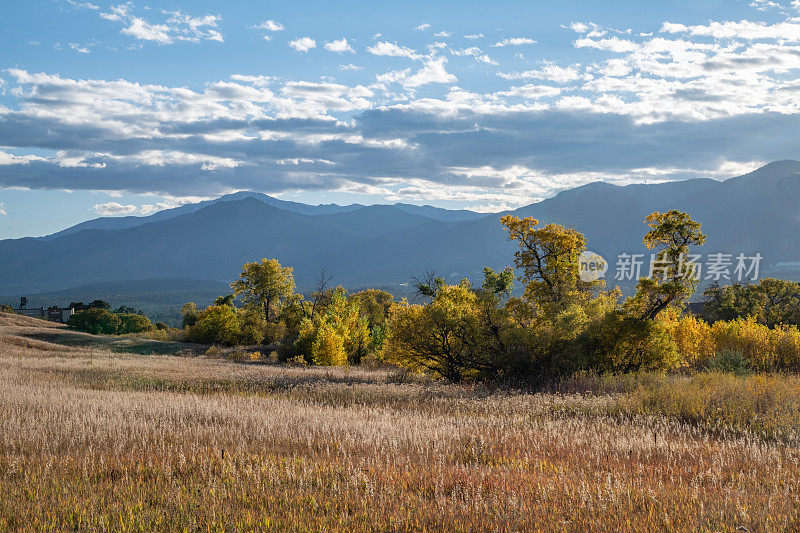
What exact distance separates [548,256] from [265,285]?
4299cm

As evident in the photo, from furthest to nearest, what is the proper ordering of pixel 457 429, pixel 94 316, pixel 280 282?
pixel 94 316, pixel 280 282, pixel 457 429

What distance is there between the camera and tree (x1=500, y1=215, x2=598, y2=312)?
94.6 feet

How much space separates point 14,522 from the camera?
5359mm

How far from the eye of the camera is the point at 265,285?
65375 millimetres

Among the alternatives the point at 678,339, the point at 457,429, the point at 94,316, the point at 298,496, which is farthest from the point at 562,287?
the point at 94,316

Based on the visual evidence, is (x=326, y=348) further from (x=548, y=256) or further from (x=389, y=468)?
(x=389, y=468)

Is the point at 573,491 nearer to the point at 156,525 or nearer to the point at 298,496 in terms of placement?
the point at 298,496

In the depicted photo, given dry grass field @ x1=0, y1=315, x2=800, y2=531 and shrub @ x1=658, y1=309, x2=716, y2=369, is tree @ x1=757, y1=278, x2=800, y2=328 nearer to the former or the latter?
shrub @ x1=658, y1=309, x2=716, y2=369

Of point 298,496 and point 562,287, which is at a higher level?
point 562,287

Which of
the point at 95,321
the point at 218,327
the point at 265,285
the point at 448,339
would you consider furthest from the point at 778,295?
the point at 95,321

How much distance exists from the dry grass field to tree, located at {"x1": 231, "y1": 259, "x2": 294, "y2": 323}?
5279 centimetres

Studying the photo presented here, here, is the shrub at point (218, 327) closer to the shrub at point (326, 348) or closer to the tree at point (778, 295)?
the shrub at point (326, 348)

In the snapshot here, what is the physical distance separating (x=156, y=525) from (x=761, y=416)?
10721 mm

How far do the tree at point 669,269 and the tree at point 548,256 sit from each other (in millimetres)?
5907
